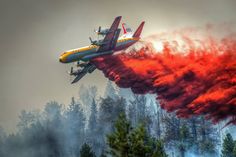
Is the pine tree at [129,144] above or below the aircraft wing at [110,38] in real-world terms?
below

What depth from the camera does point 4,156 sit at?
120 meters

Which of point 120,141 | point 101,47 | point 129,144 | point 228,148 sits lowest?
point 228,148

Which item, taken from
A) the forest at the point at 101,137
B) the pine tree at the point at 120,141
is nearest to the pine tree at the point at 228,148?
the forest at the point at 101,137

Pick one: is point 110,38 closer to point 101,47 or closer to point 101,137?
point 101,47

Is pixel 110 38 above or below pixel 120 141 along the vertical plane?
above

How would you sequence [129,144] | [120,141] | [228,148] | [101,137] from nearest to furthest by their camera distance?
[129,144] → [120,141] → [228,148] → [101,137]

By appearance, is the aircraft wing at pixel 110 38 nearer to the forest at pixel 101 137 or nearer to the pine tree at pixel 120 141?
the forest at pixel 101 137

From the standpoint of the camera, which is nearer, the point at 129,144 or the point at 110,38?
the point at 129,144

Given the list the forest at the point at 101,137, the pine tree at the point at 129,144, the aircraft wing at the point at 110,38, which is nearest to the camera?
the pine tree at the point at 129,144

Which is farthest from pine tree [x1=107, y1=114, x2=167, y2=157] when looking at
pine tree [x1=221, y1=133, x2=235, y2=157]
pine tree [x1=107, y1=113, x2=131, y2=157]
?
pine tree [x1=221, y1=133, x2=235, y2=157]

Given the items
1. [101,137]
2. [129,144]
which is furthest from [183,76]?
[101,137]

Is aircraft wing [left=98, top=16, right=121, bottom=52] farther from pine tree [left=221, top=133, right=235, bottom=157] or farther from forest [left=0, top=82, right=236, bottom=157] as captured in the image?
pine tree [left=221, top=133, right=235, bottom=157]

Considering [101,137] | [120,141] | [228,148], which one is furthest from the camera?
[101,137]

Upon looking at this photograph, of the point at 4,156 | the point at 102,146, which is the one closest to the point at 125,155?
the point at 4,156
